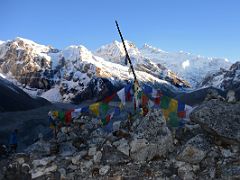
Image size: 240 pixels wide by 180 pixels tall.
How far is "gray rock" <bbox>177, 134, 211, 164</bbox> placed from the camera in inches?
622

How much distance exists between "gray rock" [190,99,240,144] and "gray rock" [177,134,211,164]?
2.05ft

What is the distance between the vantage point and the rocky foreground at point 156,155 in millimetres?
15602

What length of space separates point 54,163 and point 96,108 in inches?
272

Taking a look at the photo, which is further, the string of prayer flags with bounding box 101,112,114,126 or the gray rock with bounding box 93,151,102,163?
the string of prayer flags with bounding box 101,112,114,126

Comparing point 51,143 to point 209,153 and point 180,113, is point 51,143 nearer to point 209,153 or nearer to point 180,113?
point 180,113

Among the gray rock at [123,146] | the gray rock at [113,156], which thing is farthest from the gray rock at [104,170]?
the gray rock at [123,146]

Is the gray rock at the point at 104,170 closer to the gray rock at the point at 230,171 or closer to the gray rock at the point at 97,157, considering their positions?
the gray rock at the point at 97,157

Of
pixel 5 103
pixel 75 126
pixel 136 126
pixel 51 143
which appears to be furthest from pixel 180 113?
pixel 5 103

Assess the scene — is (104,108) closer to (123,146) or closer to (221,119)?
(123,146)

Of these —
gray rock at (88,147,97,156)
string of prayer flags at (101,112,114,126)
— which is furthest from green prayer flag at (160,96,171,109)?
gray rock at (88,147,97,156)

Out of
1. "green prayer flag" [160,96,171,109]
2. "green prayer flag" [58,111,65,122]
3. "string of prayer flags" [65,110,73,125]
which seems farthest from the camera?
"green prayer flag" [58,111,65,122]

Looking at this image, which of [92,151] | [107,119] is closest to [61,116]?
[107,119]

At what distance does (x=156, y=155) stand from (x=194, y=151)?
1541mm

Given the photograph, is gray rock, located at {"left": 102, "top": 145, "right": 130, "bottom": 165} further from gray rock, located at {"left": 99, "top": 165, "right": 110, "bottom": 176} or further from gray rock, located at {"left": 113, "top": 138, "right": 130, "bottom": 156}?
gray rock, located at {"left": 99, "top": 165, "right": 110, "bottom": 176}
